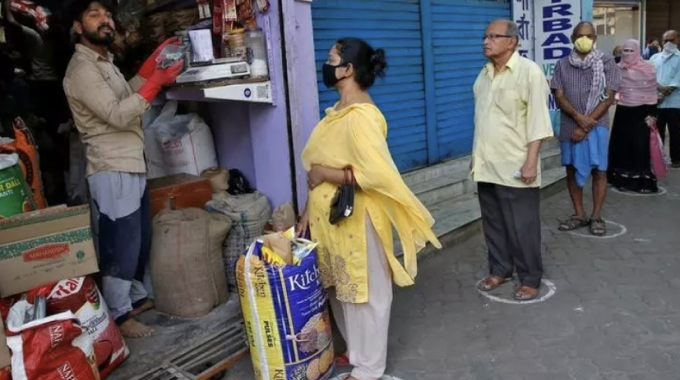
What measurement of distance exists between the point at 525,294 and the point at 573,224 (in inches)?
68.3

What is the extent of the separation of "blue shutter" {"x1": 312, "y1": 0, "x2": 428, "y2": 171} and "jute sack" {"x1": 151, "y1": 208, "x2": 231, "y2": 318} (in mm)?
1846

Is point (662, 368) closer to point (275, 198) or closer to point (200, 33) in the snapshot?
point (275, 198)

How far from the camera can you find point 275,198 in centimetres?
390

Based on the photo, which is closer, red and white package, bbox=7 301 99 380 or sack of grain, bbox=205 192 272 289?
red and white package, bbox=7 301 99 380

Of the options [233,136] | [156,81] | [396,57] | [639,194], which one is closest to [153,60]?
[156,81]

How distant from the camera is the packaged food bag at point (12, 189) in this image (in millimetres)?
2918

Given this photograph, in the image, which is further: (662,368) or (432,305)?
(432,305)

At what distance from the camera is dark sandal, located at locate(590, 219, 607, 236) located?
16.7 feet

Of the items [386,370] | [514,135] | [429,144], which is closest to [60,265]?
[386,370]

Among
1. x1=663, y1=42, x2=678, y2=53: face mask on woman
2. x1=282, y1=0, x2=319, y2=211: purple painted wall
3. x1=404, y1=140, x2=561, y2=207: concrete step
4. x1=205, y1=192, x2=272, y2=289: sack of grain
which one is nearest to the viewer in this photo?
x1=282, y1=0, x2=319, y2=211: purple painted wall

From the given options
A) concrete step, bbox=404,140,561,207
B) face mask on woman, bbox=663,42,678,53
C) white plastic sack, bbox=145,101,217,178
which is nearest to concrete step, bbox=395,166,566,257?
concrete step, bbox=404,140,561,207

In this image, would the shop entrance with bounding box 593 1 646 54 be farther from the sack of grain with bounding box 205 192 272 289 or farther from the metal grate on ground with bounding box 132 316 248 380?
the metal grate on ground with bounding box 132 316 248 380

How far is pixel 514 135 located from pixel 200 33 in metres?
1.99

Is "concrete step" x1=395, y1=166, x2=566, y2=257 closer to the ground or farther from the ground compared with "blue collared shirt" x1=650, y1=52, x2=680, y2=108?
closer to the ground
